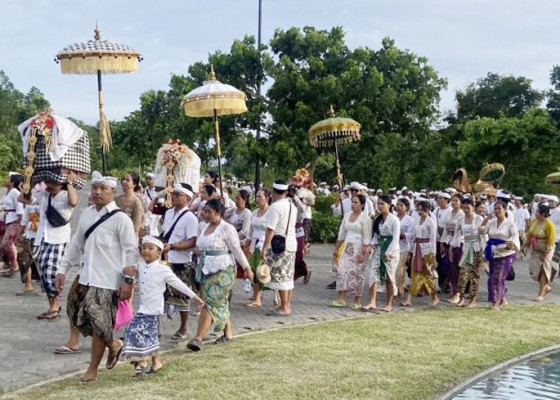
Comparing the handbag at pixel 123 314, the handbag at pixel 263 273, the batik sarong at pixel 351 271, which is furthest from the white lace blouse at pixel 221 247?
the batik sarong at pixel 351 271

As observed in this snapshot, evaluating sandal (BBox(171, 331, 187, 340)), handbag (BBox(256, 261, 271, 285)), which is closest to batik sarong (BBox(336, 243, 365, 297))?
handbag (BBox(256, 261, 271, 285))

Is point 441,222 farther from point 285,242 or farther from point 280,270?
point 280,270

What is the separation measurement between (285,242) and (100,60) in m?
3.38

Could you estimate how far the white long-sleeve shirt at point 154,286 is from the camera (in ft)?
22.1

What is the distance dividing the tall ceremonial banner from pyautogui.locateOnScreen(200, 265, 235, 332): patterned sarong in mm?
1907

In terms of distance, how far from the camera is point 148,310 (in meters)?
6.70

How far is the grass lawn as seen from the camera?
621 centimetres

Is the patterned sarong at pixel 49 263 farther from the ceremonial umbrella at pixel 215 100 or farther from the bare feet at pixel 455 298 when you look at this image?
the bare feet at pixel 455 298

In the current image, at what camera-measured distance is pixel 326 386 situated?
644 centimetres

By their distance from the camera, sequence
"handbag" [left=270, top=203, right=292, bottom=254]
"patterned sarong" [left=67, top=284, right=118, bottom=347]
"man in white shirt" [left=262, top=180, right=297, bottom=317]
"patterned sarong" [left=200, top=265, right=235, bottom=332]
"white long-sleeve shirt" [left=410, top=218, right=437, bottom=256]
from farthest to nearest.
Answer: "white long-sleeve shirt" [left=410, top=218, right=437, bottom=256] → "handbag" [left=270, top=203, right=292, bottom=254] → "man in white shirt" [left=262, top=180, right=297, bottom=317] → "patterned sarong" [left=200, top=265, right=235, bottom=332] → "patterned sarong" [left=67, top=284, right=118, bottom=347]

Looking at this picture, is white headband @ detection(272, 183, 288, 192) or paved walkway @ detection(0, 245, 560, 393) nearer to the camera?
paved walkway @ detection(0, 245, 560, 393)

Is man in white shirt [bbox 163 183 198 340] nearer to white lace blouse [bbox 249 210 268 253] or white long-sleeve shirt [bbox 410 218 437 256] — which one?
white lace blouse [bbox 249 210 268 253]

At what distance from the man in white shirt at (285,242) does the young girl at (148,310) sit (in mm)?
3018

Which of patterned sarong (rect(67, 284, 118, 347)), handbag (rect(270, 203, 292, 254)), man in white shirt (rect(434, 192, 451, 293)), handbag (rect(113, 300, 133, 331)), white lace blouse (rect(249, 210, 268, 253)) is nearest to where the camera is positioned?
patterned sarong (rect(67, 284, 118, 347))
